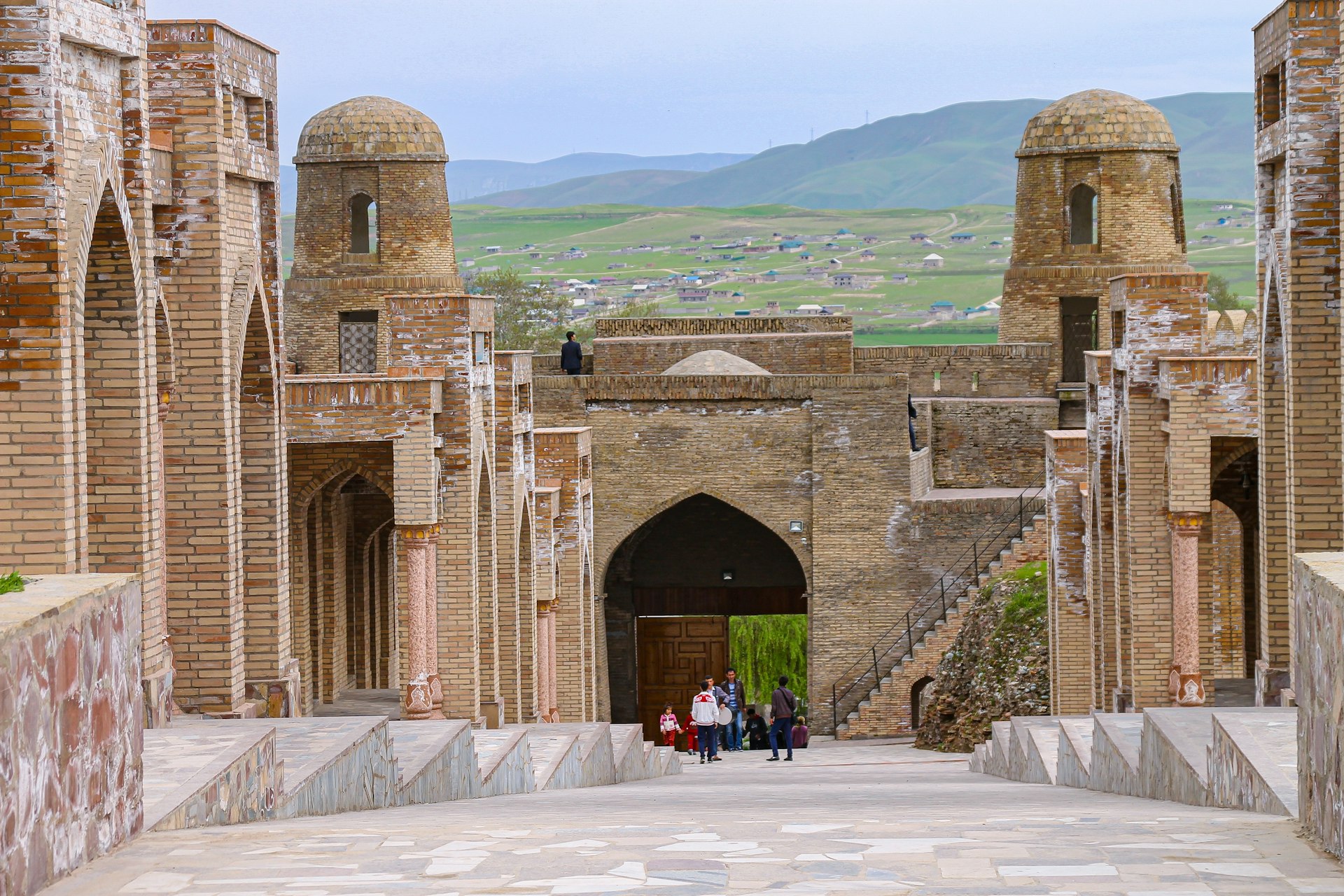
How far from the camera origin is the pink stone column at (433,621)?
52.3 feet

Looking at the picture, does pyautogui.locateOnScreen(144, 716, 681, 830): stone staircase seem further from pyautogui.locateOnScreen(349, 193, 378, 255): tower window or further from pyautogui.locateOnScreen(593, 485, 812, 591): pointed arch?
pyautogui.locateOnScreen(349, 193, 378, 255): tower window

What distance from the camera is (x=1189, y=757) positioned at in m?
7.33

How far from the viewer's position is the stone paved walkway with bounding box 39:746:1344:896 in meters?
4.30

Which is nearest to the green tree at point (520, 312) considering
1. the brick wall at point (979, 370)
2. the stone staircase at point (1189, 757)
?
the brick wall at point (979, 370)

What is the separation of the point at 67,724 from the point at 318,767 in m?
2.82

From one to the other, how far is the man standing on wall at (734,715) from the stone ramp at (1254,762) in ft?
54.5

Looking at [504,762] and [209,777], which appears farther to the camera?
[504,762]

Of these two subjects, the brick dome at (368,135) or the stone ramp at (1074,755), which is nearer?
the stone ramp at (1074,755)

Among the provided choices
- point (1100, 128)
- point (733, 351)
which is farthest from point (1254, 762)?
point (1100, 128)

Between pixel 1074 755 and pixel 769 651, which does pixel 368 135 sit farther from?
pixel 1074 755

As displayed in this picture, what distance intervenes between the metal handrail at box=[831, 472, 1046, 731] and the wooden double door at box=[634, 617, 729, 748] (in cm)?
352

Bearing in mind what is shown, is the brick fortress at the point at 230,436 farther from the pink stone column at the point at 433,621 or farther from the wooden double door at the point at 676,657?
the wooden double door at the point at 676,657

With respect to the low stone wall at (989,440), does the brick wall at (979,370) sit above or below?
above

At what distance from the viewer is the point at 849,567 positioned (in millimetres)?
26969
